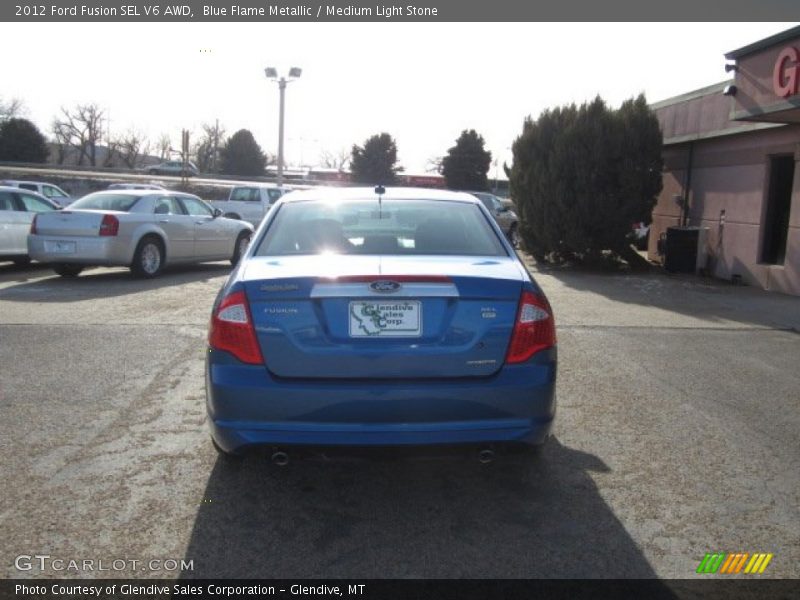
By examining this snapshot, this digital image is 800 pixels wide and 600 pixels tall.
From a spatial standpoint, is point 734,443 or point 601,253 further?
point 601,253

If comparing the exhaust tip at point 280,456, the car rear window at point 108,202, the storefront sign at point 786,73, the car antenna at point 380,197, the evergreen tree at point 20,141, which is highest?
the evergreen tree at point 20,141

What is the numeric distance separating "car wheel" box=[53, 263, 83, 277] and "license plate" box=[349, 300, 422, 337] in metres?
10.5

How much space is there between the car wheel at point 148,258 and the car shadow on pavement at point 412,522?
8.77 m

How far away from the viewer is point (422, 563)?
3090mm

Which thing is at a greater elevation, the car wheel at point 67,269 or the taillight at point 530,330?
the taillight at point 530,330

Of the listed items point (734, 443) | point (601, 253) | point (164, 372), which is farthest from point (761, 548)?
point (601, 253)

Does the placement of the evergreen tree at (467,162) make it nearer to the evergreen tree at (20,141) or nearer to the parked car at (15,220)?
the evergreen tree at (20,141)

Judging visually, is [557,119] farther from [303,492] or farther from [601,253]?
[303,492]

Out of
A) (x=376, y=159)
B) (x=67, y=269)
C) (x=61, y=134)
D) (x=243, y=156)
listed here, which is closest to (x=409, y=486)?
(x=67, y=269)

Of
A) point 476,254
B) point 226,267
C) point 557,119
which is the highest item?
point 557,119

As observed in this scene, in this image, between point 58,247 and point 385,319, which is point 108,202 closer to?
point 58,247

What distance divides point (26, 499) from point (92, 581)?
966 mm

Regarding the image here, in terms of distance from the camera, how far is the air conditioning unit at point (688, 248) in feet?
49.2
